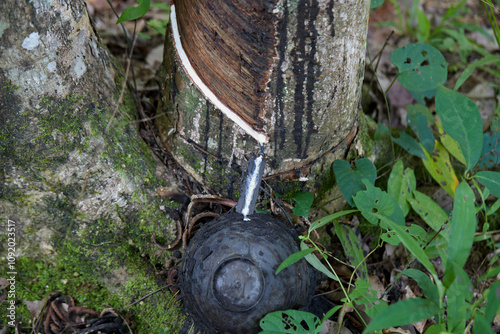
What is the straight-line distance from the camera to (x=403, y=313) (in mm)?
1297

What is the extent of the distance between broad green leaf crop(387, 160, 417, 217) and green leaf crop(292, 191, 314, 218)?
49 centimetres

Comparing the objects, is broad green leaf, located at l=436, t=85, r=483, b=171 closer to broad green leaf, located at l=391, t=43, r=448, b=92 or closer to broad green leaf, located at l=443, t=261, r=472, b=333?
broad green leaf, located at l=391, t=43, r=448, b=92

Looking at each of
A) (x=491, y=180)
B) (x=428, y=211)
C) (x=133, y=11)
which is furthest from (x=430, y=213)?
(x=133, y=11)

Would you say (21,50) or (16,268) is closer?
(21,50)

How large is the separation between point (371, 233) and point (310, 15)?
55.8 inches

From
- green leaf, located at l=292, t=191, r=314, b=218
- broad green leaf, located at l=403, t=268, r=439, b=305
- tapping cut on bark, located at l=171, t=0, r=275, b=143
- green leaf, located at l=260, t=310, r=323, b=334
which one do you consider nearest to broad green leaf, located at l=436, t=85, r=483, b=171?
broad green leaf, located at l=403, t=268, r=439, b=305

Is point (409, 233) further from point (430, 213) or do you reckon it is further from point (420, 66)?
point (420, 66)

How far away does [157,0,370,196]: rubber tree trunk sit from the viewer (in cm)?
151

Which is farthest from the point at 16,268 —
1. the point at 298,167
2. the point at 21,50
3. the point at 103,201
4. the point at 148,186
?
the point at 298,167

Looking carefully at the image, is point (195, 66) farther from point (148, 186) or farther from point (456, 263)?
point (456, 263)

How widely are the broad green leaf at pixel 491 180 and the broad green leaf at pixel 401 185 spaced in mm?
334

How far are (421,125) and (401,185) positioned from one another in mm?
534

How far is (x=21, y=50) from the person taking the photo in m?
1.58

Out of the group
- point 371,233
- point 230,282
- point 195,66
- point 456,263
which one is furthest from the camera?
point 371,233
